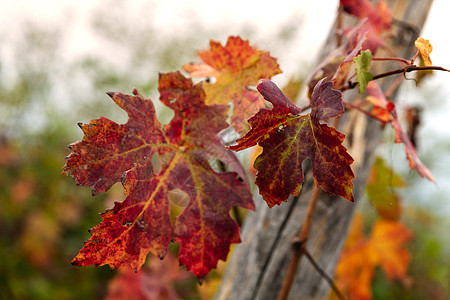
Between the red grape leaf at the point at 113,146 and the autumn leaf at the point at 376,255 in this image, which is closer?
the red grape leaf at the point at 113,146

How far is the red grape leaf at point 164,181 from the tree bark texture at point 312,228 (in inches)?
15.5

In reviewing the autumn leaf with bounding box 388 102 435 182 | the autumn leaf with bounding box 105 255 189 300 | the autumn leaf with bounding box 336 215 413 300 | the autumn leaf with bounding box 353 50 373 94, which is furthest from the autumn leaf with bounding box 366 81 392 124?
the autumn leaf with bounding box 336 215 413 300

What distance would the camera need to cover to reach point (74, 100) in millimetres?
6426

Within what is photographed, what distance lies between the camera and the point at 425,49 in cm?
36

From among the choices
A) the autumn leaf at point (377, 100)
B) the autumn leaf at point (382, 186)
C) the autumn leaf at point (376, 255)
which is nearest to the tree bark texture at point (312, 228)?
the autumn leaf at point (382, 186)

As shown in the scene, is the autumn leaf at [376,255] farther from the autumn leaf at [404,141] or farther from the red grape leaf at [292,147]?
the red grape leaf at [292,147]

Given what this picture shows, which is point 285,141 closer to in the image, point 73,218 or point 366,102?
point 366,102

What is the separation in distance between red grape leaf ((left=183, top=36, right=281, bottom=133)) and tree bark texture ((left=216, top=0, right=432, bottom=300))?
359mm

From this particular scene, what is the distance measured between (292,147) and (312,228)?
53cm

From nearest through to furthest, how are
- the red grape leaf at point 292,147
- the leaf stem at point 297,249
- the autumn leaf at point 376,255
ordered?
1. the red grape leaf at point 292,147
2. the leaf stem at point 297,249
3. the autumn leaf at point 376,255

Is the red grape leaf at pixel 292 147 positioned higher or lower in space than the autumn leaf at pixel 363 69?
lower

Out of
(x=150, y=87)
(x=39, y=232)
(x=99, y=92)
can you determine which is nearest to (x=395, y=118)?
(x=39, y=232)

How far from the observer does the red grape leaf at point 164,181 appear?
0.38 m

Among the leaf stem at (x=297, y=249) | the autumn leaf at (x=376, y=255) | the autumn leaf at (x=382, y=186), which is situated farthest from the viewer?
the autumn leaf at (x=376, y=255)
